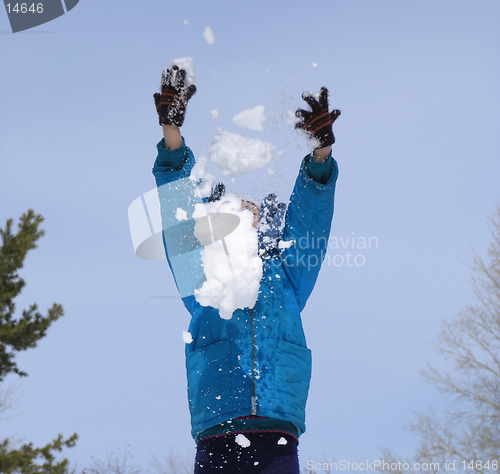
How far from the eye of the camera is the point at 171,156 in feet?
7.64

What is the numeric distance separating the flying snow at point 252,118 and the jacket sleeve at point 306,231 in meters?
0.41

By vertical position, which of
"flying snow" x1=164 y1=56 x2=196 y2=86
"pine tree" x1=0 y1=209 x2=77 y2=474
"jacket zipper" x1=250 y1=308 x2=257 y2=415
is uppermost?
"pine tree" x1=0 y1=209 x2=77 y2=474

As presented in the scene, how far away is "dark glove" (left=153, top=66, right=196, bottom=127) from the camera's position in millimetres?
2160

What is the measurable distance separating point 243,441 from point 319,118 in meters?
1.37

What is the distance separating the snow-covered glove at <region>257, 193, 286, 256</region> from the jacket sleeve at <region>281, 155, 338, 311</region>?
0.20 ft

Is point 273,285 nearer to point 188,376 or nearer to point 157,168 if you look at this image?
point 188,376

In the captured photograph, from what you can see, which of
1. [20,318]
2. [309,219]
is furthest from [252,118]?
[20,318]

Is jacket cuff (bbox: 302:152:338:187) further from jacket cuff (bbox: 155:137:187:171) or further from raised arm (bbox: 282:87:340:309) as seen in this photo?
jacket cuff (bbox: 155:137:187:171)

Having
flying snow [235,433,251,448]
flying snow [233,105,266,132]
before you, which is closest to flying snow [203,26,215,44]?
flying snow [233,105,266,132]

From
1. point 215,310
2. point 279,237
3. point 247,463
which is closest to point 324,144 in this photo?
point 279,237

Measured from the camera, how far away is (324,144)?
2215 mm

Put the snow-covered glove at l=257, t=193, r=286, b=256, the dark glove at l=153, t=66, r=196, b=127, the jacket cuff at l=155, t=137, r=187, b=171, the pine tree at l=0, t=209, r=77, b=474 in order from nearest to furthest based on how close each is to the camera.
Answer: the dark glove at l=153, t=66, r=196, b=127 → the jacket cuff at l=155, t=137, r=187, b=171 → the snow-covered glove at l=257, t=193, r=286, b=256 → the pine tree at l=0, t=209, r=77, b=474

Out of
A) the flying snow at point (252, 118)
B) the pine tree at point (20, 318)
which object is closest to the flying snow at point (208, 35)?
the flying snow at point (252, 118)

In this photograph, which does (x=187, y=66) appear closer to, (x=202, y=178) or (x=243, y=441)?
(x=202, y=178)
